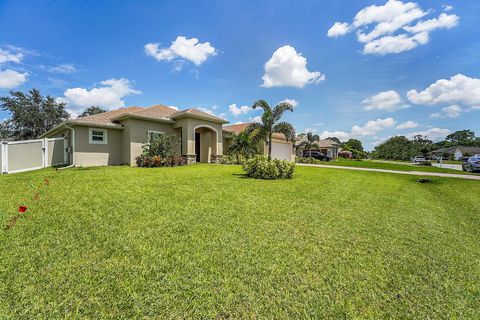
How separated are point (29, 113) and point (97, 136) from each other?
29419 mm

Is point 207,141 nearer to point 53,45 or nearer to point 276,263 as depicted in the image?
point 53,45

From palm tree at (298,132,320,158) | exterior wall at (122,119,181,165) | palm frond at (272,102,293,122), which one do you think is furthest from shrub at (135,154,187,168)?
palm tree at (298,132,320,158)

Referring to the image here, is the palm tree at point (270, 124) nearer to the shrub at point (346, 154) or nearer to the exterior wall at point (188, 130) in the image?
the exterior wall at point (188, 130)

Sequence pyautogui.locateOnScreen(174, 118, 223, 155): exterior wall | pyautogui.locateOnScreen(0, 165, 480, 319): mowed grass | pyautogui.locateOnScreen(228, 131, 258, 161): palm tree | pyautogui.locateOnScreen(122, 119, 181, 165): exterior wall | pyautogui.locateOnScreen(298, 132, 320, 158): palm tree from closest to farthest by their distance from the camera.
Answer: pyautogui.locateOnScreen(0, 165, 480, 319): mowed grass, pyautogui.locateOnScreen(122, 119, 181, 165): exterior wall, pyautogui.locateOnScreen(174, 118, 223, 155): exterior wall, pyautogui.locateOnScreen(228, 131, 258, 161): palm tree, pyautogui.locateOnScreen(298, 132, 320, 158): palm tree

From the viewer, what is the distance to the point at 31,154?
1380 cm

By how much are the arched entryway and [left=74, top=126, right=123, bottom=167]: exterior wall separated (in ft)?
20.4

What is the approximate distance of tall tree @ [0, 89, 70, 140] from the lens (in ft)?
106

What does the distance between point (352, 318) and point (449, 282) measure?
Answer: 75.3 inches

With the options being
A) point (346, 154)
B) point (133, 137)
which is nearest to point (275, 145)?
point (133, 137)

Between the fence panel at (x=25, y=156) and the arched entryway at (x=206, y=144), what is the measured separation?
1082cm

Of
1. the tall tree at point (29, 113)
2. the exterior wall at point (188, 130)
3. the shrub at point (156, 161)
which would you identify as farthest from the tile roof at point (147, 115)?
the tall tree at point (29, 113)

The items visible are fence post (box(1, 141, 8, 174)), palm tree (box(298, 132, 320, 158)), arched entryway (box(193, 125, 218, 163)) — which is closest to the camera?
fence post (box(1, 141, 8, 174))

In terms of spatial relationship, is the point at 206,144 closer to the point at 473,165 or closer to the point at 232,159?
the point at 232,159

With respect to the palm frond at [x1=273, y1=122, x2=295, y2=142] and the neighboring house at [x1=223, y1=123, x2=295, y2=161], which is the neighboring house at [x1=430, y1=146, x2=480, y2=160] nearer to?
the neighboring house at [x1=223, y1=123, x2=295, y2=161]
